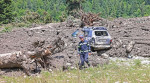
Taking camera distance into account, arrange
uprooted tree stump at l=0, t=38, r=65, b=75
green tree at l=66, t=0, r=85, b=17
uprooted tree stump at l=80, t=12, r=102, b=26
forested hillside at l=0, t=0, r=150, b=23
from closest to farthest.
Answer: uprooted tree stump at l=0, t=38, r=65, b=75, uprooted tree stump at l=80, t=12, r=102, b=26, forested hillside at l=0, t=0, r=150, b=23, green tree at l=66, t=0, r=85, b=17

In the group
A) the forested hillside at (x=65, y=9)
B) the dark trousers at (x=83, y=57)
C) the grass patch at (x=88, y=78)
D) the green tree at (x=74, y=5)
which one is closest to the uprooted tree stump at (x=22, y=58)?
the grass patch at (x=88, y=78)

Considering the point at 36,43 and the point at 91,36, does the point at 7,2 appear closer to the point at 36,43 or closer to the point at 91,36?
the point at 91,36

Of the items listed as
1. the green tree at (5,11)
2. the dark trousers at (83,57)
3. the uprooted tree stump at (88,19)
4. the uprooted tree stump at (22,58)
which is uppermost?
the green tree at (5,11)

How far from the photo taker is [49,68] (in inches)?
369

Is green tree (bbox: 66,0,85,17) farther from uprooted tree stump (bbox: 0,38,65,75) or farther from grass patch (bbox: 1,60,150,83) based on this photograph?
uprooted tree stump (bbox: 0,38,65,75)

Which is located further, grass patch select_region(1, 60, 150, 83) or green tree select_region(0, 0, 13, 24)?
green tree select_region(0, 0, 13, 24)

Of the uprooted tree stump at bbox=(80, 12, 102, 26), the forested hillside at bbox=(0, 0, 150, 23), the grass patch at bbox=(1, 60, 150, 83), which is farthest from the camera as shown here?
the forested hillside at bbox=(0, 0, 150, 23)

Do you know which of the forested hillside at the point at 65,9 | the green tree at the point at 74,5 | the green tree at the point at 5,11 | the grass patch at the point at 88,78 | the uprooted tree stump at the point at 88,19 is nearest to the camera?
the grass patch at the point at 88,78

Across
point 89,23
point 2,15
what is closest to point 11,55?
point 89,23

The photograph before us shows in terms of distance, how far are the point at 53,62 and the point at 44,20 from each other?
39539mm

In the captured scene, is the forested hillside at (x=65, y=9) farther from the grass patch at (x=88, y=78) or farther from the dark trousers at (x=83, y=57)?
the grass patch at (x=88, y=78)

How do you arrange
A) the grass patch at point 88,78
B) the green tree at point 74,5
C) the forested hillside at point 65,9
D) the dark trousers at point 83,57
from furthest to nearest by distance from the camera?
the green tree at point 74,5 < the forested hillside at point 65,9 < the dark trousers at point 83,57 < the grass patch at point 88,78

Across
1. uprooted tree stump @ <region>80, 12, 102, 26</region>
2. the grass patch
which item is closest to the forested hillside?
uprooted tree stump @ <region>80, 12, 102, 26</region>

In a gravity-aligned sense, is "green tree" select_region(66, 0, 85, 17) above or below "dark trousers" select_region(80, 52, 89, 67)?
above
